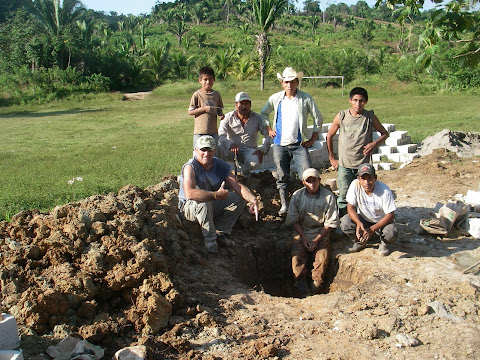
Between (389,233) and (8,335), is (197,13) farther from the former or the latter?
(8,335)

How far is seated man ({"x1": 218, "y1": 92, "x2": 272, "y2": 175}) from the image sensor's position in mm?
6750

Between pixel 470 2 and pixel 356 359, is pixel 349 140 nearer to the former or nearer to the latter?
pixel 470 2

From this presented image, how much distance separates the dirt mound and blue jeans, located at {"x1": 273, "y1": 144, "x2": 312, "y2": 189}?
584 cm

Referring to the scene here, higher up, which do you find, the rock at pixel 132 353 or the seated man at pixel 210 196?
the seated man at pixel 210 196

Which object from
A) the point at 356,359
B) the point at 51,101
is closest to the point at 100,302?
the point at 356,359

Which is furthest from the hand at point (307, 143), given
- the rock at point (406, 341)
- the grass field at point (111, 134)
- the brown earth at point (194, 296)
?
the grass field at point (111, 134)

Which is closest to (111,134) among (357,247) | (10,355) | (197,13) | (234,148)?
(234,148)

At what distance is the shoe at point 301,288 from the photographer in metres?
5.83

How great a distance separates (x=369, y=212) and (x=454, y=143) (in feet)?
21.1

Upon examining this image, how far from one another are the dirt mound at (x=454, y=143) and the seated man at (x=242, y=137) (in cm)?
585

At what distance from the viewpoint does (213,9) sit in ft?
247

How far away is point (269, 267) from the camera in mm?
6309

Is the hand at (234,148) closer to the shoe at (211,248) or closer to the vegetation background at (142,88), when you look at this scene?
the shoe at (211,248)

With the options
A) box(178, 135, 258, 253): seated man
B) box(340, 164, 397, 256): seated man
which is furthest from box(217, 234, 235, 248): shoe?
box(340, 164, 397, 256): seated man
